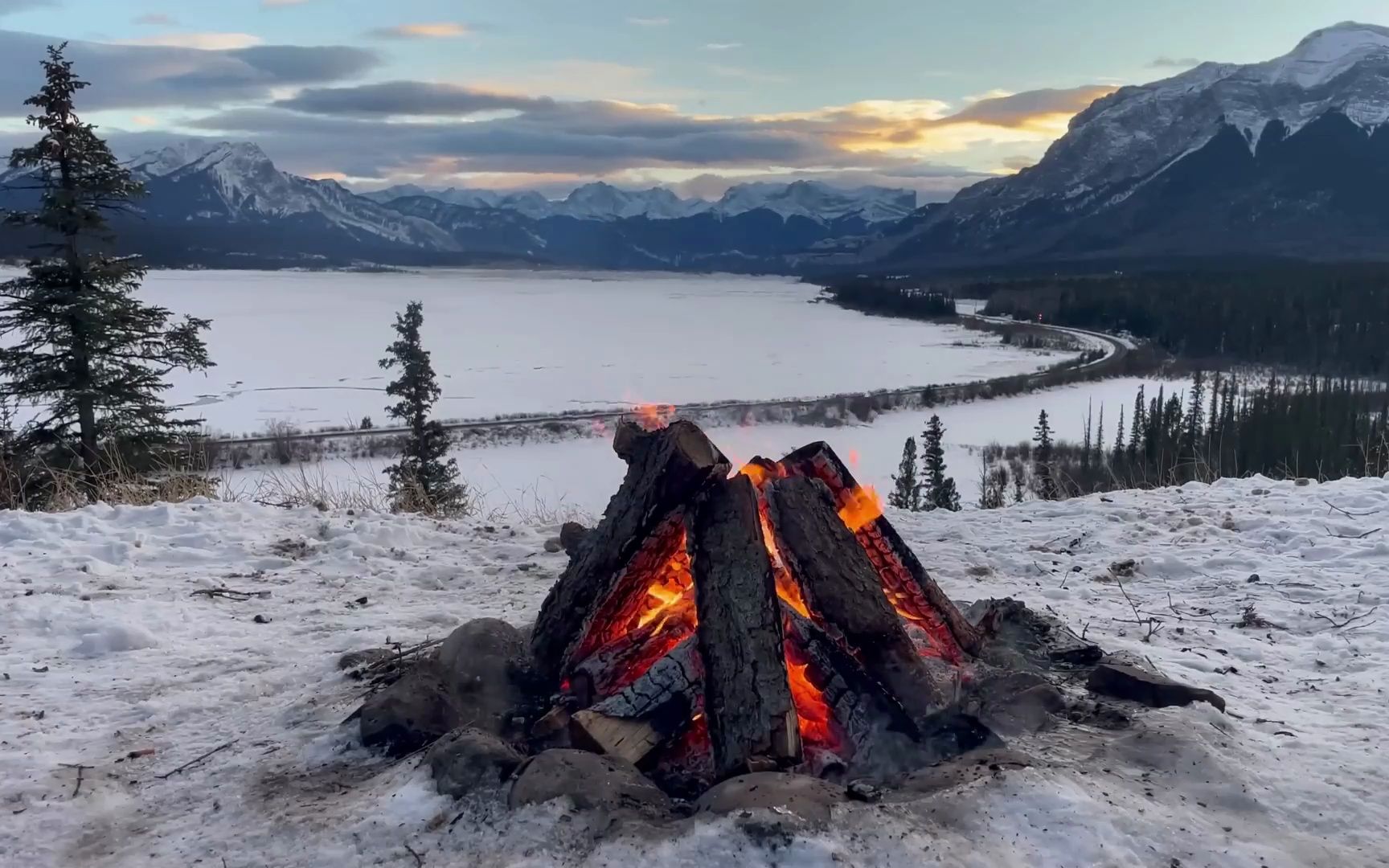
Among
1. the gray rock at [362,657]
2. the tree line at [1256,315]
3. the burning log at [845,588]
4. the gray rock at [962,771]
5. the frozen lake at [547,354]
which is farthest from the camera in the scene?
the tree line at [1256,315]

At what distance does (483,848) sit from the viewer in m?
3.75

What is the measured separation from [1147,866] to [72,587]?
7270 millimetres

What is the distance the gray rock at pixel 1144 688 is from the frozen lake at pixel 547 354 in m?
39.1

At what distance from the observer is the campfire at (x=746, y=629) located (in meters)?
4.55

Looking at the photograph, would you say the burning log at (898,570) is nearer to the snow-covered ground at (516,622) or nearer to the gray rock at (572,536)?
the snow-covered ground at (516,622)

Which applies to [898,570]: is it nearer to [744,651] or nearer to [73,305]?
[744,651]

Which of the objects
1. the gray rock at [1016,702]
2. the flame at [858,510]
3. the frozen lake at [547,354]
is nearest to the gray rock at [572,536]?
the flame at [858,510]

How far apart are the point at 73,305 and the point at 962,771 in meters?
18.3

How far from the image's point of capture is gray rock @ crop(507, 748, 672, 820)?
3.92m

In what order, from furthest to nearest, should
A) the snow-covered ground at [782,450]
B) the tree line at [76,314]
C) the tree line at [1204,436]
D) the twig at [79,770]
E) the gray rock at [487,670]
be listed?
the tree line at [1204,436] < the snow-covered ground at [782,450] < the tree line at [76,314] < the gray rock at [487,670] < the twig at [79,770]

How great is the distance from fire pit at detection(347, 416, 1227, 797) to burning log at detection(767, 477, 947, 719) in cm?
1

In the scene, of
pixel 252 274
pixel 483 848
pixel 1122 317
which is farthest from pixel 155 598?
pixel 252 274

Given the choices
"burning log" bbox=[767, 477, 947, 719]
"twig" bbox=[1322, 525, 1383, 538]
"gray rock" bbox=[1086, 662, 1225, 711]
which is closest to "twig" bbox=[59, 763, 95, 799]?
"burning log" bbox=[767, 477, 947, 719]

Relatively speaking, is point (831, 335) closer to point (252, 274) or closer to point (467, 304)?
point (467, 304)
